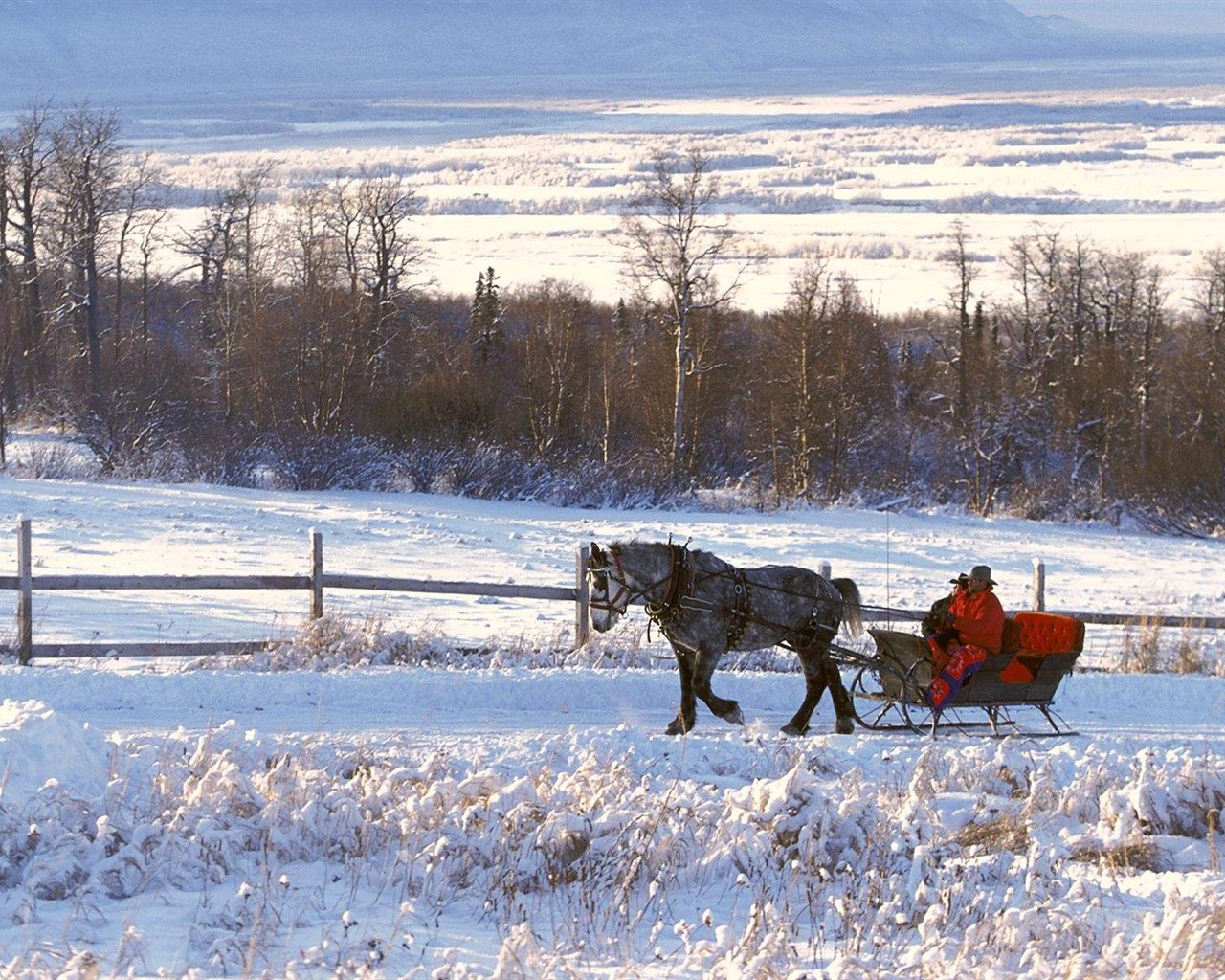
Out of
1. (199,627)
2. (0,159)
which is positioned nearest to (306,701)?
(199,627)

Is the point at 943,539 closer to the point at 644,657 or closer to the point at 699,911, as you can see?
the point at 644,657

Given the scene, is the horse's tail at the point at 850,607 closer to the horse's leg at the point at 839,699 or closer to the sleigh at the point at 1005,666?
the sleigh at the point at 1005,666

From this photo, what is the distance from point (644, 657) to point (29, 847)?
8.39 metres

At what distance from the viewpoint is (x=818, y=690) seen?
37.9 feet

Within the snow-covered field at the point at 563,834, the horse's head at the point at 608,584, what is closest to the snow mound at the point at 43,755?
the snow-covered field at the point at 563,834

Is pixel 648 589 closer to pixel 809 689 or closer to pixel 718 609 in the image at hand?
pixel 718 609

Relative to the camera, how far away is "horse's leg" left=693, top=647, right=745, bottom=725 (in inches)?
430

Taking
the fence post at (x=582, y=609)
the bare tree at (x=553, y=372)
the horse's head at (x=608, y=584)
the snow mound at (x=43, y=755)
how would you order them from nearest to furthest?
the snow mound at (x=43, y=755) < the horse's head at (x=608, y=584) < the fence post at (x=582, y=609) < the bare tree at (x=553, y=372)

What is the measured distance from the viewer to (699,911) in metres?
6.67

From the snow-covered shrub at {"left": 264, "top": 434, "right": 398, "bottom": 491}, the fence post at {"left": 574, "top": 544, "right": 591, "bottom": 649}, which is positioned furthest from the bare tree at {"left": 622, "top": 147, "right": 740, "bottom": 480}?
the fence post at {"left": 574, "top": 544, "right": 591, "bottom": 649}

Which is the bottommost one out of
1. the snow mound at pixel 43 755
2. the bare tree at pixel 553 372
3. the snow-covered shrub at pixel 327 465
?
the snow mound at pixel 43 755

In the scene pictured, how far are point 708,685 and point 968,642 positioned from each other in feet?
6.29

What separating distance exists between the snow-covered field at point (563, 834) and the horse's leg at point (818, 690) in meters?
0.28

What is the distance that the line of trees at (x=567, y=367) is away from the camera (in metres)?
39.8
